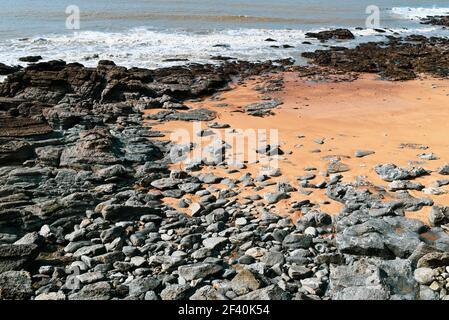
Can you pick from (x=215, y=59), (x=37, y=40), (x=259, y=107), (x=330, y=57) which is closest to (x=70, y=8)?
(x=37, y=40)

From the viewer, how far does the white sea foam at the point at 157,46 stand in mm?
21828

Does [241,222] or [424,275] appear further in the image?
[241,222]

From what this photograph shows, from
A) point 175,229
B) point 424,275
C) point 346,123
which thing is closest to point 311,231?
point 424,275

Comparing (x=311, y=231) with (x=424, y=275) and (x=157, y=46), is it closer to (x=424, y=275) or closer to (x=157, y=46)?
(x=424, y=275)

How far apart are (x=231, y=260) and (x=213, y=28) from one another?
28.2 meters

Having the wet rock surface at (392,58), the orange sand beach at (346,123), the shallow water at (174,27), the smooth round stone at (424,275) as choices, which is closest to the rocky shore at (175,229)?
the smooth round stone at (424,275)

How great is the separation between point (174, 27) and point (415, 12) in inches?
1169

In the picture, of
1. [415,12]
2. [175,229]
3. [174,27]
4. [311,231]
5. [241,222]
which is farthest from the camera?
[415,12]

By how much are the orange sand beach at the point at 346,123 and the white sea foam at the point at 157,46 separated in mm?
6336

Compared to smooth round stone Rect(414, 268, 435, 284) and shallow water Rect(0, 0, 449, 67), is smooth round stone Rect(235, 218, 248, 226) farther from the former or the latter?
shallow water Rect(0, 0, 449, 67)

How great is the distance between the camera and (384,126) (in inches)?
448

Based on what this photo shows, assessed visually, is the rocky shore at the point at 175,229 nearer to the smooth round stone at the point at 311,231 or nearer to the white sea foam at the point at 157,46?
the smooth round stone at the point at 311,231

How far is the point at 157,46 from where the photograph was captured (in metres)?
25.0

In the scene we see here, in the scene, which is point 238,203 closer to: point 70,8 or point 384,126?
point 384,126
